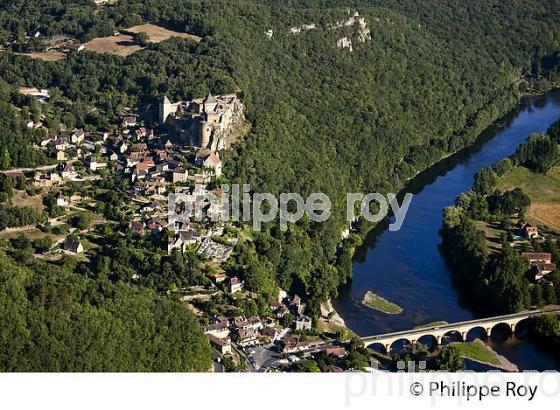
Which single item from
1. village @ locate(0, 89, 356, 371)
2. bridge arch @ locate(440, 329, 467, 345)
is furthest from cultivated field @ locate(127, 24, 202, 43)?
bridge arch @ locate(440, 329, 467, 345)

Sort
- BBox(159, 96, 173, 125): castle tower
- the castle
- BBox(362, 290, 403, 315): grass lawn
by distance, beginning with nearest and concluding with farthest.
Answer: BBox(362, 290, 403, 315): grass lawn, the castle, BBox(159, 96, 173, 125): castle tower

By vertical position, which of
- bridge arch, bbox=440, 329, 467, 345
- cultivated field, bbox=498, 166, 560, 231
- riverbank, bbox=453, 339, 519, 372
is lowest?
riverbank, bbox=453, 339, 519, 372

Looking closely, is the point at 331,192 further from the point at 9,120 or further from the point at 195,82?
the point at 9,120

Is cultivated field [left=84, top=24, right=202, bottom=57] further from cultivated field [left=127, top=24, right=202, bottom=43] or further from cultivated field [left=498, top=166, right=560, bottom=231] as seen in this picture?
cultivated field [left=498, top=166, right=560, bottom=231]

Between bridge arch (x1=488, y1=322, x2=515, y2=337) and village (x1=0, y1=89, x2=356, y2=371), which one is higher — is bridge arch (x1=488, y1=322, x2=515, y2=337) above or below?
below

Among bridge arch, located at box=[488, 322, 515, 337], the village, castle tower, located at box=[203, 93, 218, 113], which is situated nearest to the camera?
the village

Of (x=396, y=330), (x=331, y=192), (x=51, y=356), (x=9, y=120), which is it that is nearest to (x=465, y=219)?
(x=331, y=192)

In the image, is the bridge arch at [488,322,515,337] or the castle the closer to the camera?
the bridge arch at [488,322,515,337]

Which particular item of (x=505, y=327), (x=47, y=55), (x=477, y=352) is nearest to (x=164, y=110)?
(x=47, y=55)
